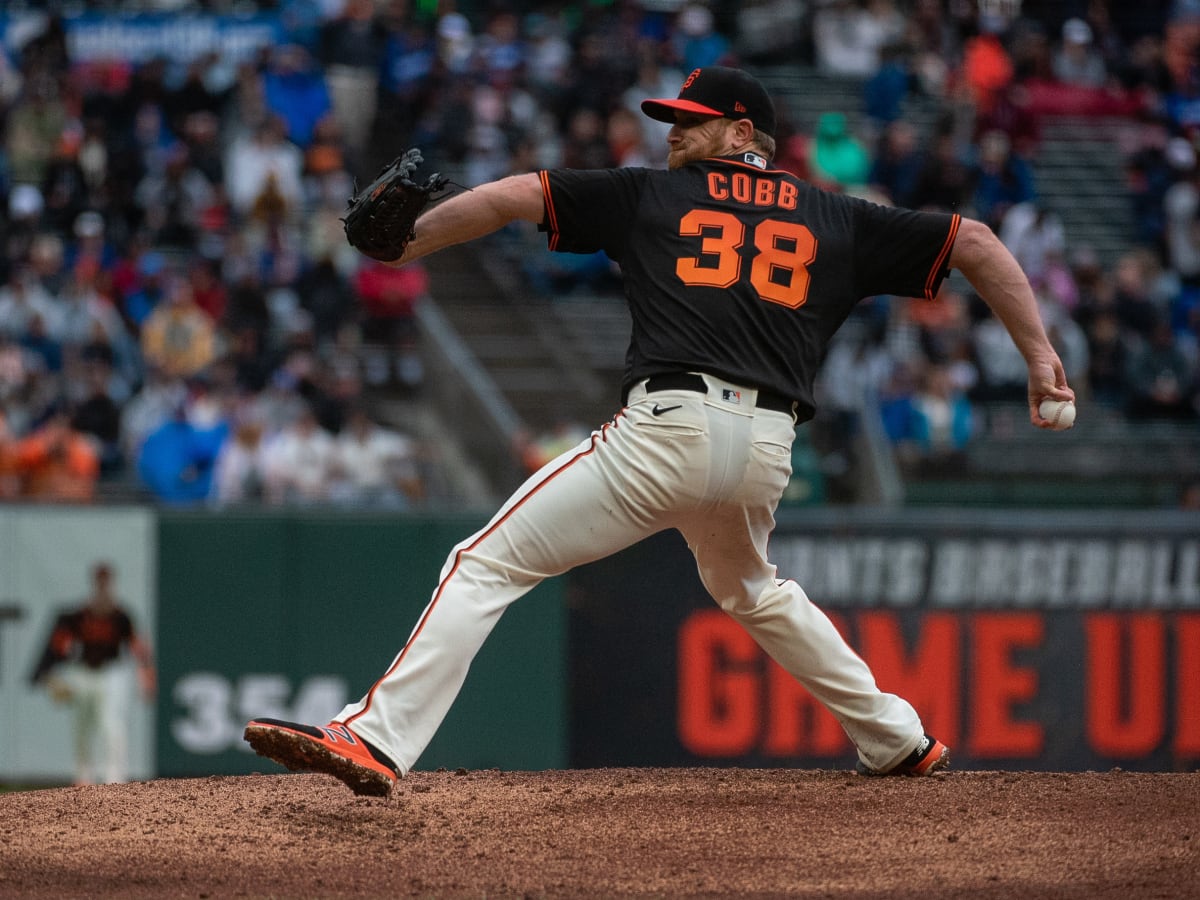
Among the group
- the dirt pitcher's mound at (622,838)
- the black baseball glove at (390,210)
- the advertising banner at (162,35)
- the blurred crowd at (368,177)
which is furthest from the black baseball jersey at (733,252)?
the advertising banner at (162,35)

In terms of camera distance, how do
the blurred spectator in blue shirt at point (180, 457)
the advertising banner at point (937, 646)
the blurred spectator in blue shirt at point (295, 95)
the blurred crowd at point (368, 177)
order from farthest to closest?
the blurred spectator in blue shirt at point (295, 95), the blurred crowd at point (368, 177), the blurred spectator in blue shirt at point (180, 457), the advertising banner at point (937, 646)

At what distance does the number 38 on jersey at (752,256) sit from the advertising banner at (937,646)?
625 cm

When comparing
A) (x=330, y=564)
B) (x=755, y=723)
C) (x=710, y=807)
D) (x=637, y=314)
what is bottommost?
(x=755, y=723)

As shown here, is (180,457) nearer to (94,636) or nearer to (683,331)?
(94,636)

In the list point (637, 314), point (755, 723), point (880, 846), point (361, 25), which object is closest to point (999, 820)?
point (880, 846)

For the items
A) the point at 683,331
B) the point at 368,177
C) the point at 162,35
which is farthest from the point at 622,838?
the point at 162,35

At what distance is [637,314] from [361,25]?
11655 mm

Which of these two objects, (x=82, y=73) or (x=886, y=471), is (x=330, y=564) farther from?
(x=82, y=73)

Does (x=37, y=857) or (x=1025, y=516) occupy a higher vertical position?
(x=37, y=857)

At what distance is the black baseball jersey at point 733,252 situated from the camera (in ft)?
17.0

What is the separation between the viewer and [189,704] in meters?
11.6

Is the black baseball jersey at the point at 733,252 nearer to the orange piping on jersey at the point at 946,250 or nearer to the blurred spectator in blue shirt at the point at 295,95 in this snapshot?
the orange piping on jersey at the point at 946,250

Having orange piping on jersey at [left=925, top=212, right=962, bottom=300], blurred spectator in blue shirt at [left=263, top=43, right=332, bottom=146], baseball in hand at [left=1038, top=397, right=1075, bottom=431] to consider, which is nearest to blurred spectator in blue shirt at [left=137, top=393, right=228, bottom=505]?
blurred spectator in blue shirt at [left=263, top=43, right=332, bottom=146]

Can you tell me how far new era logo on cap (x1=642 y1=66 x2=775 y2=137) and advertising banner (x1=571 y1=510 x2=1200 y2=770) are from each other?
6.28m
